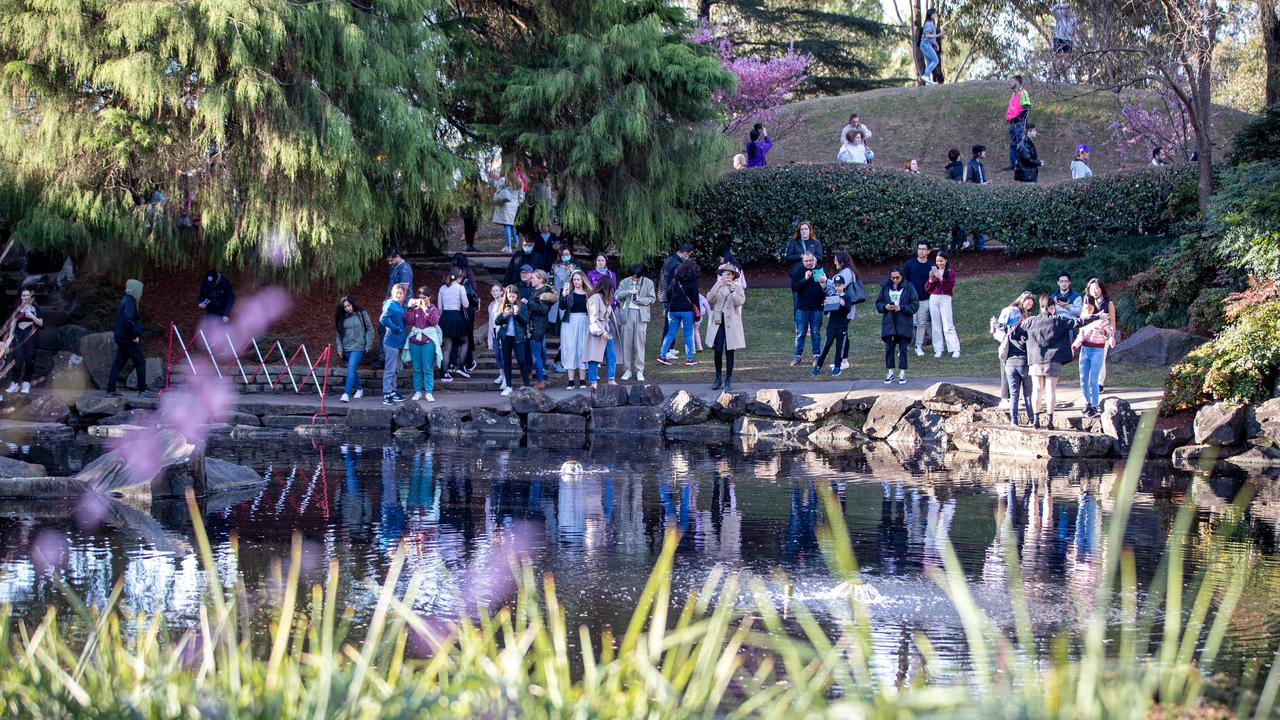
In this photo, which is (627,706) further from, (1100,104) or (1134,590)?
(1100,104)

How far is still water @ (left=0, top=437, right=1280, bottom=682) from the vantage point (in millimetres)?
8039

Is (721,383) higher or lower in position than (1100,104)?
lower

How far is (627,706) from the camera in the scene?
408 cm

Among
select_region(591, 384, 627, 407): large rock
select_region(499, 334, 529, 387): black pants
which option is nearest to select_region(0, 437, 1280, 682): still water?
select_region(591, 384, 627, 407): large rock

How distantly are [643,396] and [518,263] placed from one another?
4.02 meters

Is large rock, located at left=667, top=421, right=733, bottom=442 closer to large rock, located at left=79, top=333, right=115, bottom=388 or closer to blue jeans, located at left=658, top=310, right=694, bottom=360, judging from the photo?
blue jeans, located at left=658, top=310, right=694, bottom=360

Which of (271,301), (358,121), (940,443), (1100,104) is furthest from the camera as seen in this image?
(1100,104)

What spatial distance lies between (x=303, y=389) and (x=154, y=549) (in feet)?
35.3

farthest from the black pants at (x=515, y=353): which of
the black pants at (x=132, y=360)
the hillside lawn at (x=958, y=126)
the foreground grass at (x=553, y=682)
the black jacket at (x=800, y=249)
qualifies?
the hillside lawn at (x=958, y=126)

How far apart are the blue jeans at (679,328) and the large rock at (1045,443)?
5.38 meters

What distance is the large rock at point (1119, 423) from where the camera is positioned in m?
15.5

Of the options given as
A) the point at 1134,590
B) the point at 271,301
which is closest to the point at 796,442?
the point at 1134,590

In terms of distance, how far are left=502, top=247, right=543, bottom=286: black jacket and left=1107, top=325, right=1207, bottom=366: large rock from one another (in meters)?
9.17

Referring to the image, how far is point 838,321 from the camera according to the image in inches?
758
